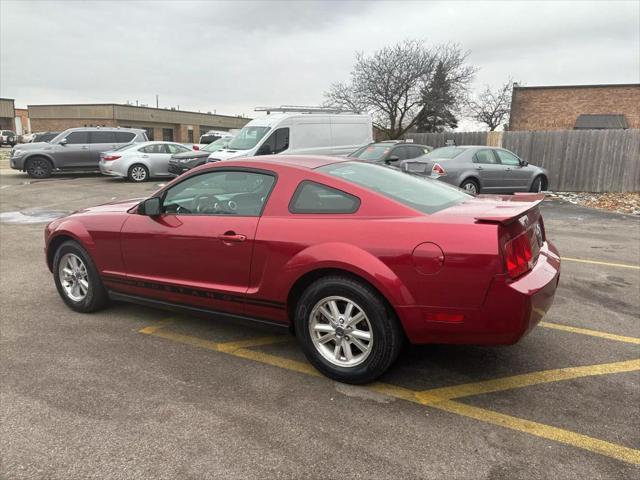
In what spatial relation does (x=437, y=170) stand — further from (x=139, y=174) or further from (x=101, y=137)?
(x=101, y=137)

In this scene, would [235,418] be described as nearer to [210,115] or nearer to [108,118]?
[108,118]

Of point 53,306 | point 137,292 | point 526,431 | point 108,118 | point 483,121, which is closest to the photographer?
point 526,431

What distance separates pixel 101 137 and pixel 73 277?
16.0 meters

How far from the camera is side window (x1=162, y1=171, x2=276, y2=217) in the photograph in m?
3.59

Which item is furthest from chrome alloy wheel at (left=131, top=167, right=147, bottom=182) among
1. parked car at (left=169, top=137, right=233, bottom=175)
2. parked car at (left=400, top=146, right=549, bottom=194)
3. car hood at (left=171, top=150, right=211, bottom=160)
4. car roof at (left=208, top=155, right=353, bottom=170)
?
car roof at (left=208, top=155, right=353, bottom=170)

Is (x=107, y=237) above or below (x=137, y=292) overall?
above

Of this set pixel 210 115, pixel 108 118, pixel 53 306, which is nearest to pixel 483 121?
pixel 210 115

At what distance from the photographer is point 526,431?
273cm

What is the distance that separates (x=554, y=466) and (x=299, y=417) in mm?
1375

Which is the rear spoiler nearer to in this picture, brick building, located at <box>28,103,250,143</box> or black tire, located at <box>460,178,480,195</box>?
black tire, located at <box>460,178,480,195</box>

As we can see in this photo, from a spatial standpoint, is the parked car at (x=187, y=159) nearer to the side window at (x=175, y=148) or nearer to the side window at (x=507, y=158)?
the side window at (x=175, y=148)

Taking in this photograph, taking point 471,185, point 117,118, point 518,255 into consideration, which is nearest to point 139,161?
point 471,185

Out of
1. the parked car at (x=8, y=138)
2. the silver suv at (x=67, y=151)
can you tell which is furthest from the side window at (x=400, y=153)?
the parked car at (x=8, y=138)

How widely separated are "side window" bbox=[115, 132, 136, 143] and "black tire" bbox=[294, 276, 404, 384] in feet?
60.2
